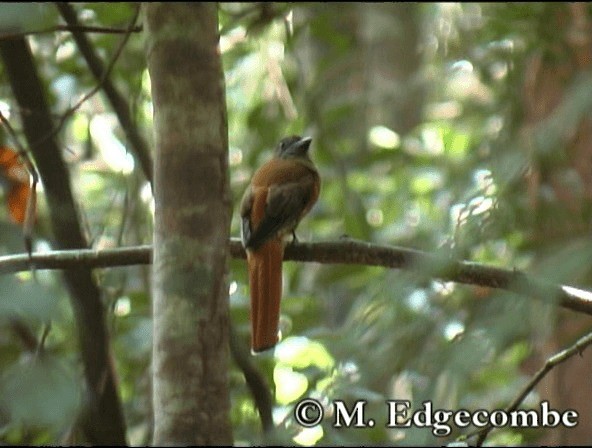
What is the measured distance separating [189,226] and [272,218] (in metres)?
1.79

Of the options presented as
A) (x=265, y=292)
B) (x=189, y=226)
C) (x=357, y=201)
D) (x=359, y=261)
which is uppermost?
(x=189, y=226)

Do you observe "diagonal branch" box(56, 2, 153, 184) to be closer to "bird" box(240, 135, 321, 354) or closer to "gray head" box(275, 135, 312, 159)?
"bird" box(240, 135, 321, 354)

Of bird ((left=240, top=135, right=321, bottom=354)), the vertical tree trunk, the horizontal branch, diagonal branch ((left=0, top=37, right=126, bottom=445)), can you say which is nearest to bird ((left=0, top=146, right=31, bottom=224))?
diagonal branch ((left=0, top=37, right=126, bottom=445))

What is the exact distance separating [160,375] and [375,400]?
63.0 inches

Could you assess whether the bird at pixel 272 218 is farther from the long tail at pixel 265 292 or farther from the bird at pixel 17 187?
the bird at pixel 17 187

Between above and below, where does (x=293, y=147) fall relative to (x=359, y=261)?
below

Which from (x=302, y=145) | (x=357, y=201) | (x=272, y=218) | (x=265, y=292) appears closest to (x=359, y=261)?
(x=265, y=292)

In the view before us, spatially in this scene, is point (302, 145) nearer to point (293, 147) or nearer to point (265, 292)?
point (293, 147)

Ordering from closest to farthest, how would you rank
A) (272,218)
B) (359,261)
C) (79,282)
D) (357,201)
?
(359,261)
(79,282)
(272,218)
(357,201)

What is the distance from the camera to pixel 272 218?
365 cm

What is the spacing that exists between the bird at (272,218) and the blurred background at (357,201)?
5.5 inches

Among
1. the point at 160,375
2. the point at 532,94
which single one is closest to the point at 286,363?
the point at 532,94

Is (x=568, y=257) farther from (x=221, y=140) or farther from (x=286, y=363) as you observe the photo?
(x=286, y=363)

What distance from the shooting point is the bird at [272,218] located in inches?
126
